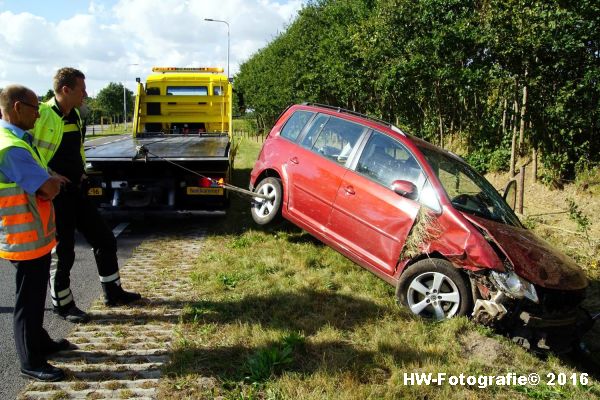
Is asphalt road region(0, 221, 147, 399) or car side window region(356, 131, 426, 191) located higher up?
car side window region(356, 131, 426, 191)

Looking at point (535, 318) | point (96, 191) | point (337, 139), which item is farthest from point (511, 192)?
point (96, 191)

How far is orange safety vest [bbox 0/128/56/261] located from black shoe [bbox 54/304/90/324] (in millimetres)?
1154

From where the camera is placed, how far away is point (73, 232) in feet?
13.6

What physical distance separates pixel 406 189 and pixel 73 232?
3.02 metres

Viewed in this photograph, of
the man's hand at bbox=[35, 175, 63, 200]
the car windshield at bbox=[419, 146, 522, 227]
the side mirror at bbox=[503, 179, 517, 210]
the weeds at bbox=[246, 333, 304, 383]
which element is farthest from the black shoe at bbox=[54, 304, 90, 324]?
the side mirror at bbox=[503, 179, 517, 210]

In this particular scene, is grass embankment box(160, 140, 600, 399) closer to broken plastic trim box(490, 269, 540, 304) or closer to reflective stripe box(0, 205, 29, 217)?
A: broken plastic trim box(490, 269, 540, 304)

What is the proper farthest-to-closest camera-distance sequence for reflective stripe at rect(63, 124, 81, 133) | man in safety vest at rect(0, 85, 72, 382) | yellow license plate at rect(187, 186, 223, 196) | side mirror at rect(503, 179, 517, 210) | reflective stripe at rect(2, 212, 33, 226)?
yellow license plate at rect(187, 186, 223, 196) → side mirror at rect(503, 179, 517, 210) → reflective stripe at rect(63, 124, 81, 133) → reflective stripe at rect(2, 212, 33, 226) → man in safety vest at rect(0, 85, 72, 382)

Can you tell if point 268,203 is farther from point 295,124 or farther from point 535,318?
point 535,318

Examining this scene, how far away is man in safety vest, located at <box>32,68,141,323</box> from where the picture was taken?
3.86m

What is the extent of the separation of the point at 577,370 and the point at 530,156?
253 inches

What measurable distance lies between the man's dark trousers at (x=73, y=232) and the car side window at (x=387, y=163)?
2654mm

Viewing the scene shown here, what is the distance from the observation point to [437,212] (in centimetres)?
436

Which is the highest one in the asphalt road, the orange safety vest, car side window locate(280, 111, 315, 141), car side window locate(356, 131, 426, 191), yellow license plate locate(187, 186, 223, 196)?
car side window locate(280, 111, 315, 141)

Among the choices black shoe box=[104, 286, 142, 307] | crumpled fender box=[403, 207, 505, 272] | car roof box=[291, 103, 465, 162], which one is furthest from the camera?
car roof box=[291, 103, 465, 162]
